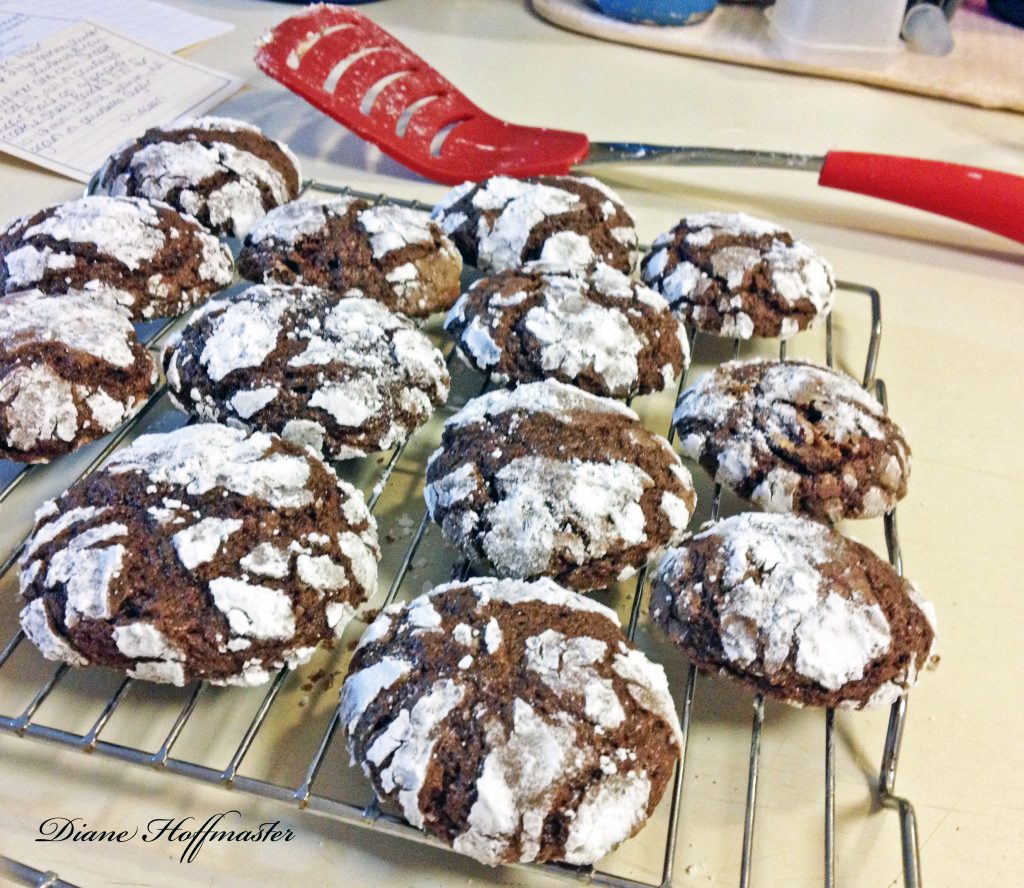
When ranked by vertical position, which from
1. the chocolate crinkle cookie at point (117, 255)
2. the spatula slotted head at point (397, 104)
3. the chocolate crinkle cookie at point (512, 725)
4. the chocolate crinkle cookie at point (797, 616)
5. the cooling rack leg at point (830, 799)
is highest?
the spatula slotted head at point (397, 104)

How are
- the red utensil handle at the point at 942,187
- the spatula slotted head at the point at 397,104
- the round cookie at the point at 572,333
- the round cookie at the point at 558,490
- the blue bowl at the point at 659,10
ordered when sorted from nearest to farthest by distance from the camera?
the round cookie at the point at 558,490, the round cookie at the point at 572,333, the red utensil handle at the point at 942,187, the spatula slotted head at the point at 397,104, the blue bowl at the point at 659,10

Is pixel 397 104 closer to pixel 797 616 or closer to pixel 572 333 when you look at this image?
pixel 572 333

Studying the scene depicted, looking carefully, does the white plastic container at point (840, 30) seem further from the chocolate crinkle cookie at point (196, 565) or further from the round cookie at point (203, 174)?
the chocolate crinkle cookie at point (196, 565)

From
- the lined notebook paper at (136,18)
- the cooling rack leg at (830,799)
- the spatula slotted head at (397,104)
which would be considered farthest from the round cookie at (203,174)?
the cooling rack leg at (830,799)

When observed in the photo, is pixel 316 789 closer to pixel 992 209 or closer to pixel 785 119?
pixel 992 209

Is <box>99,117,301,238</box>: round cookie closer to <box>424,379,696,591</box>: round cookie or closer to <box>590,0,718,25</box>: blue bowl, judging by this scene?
<box>424,379,696,591</box>: round cookie

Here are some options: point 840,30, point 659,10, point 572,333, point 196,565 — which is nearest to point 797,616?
point 572,333

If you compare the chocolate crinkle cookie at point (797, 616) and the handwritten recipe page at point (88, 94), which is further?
the handwritten recipe page at point (88, 94)
